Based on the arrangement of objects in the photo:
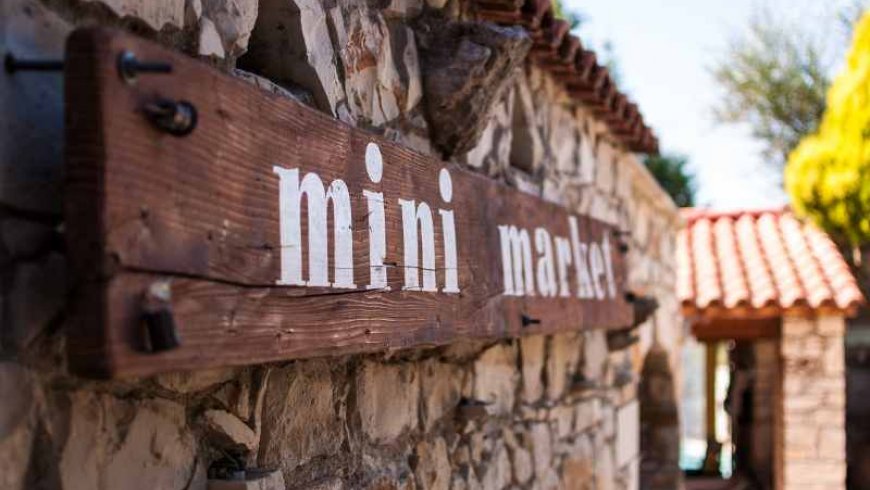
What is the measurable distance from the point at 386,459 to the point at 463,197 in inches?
23.3

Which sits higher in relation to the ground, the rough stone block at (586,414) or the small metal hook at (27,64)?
the small metal hook at (27,64)

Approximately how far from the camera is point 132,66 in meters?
1.23

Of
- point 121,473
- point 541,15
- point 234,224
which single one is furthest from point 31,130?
point 541,15

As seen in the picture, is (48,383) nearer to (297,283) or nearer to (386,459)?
(297,283)

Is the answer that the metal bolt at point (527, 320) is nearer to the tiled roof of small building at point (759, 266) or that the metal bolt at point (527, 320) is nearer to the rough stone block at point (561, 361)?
the rough stone block at point (561, 361)

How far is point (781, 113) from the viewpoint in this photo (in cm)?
1494

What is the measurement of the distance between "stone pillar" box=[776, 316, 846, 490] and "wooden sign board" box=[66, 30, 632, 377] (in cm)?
726

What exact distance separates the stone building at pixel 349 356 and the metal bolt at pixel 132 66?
5.3 inches

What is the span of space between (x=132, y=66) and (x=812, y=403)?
344 inches

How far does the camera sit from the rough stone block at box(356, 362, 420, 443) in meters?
2.15

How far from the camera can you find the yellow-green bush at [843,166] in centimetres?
1045

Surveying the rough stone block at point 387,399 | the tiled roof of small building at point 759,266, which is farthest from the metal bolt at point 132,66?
the tiled roof of small building at point 759,266

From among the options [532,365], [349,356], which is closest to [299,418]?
[349,356]

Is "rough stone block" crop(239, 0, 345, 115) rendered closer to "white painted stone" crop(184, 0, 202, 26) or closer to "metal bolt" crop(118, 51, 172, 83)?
"white painted stone" crop(184, 0, 202, 26)
